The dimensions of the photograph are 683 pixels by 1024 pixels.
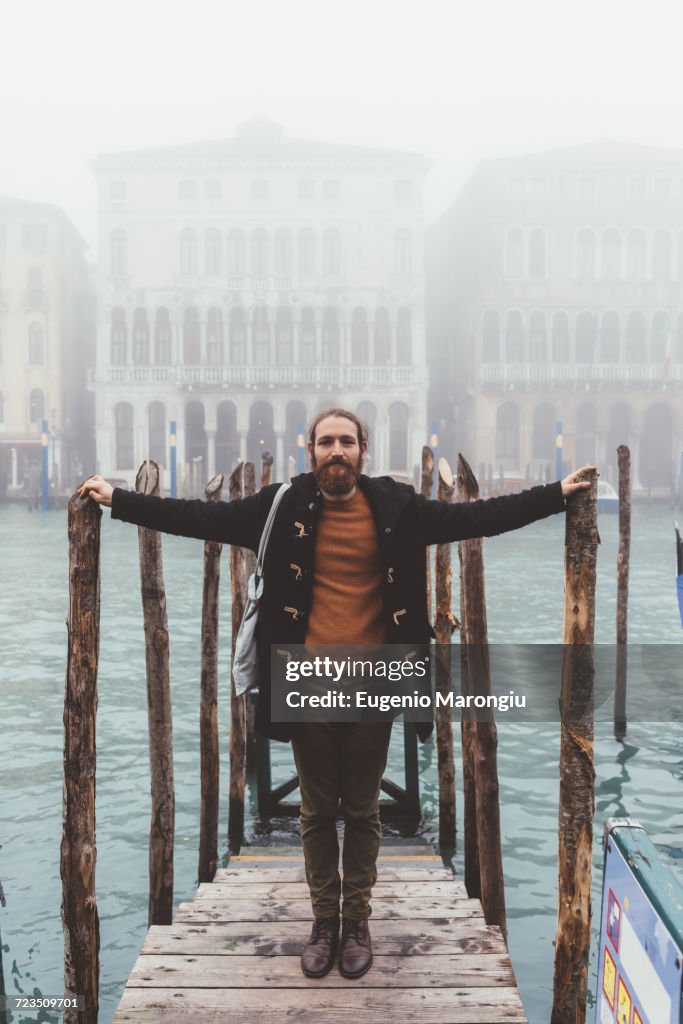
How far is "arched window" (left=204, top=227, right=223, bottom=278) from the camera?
115 feet

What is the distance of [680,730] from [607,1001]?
6225mm

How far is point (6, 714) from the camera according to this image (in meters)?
8.18

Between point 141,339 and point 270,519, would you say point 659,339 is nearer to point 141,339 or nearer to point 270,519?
point 141,339

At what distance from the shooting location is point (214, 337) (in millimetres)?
35594

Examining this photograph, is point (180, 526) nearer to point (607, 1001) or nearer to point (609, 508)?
point (607, 1001)

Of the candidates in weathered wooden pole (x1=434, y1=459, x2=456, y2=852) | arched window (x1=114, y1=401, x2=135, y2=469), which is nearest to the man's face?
weathered wooden pole (x1=434, y1=459, x2=456, y2=852)

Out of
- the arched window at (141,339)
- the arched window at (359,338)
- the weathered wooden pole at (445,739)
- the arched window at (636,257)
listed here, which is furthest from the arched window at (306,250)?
the weathered wooden pole at (445,739)

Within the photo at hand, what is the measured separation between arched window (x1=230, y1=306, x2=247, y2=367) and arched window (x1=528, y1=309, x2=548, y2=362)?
992 centimetres

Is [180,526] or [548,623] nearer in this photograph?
[180,526]

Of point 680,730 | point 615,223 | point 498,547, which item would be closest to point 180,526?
point 680,730

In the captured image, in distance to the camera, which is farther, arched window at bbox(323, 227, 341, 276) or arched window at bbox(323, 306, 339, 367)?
arched window at bbox(323, 306, 339, 367)

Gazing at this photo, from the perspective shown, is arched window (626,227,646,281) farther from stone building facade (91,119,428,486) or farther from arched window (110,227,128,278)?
arched window (110,227,128,278)

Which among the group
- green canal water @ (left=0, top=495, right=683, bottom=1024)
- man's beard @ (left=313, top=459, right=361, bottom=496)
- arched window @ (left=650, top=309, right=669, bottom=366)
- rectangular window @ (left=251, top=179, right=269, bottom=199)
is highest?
rectangular window @ (left=251, top=179, right=269, bottom=199)

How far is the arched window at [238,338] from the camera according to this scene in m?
35.3
